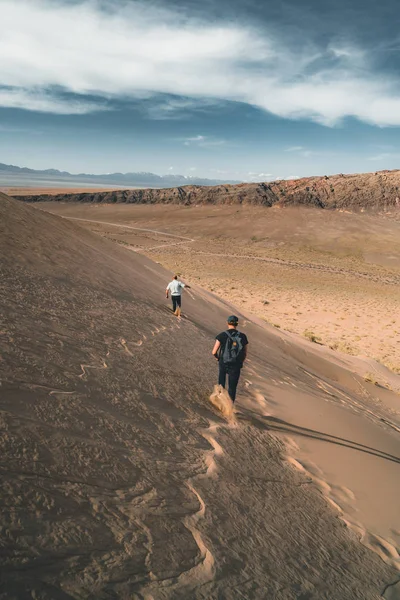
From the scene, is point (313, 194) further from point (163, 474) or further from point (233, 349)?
point (163, 474)

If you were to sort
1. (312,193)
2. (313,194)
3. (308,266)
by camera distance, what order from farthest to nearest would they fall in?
(312,193), (313,194), (308,266)

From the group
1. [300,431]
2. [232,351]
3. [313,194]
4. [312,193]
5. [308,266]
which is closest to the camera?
[232,351]

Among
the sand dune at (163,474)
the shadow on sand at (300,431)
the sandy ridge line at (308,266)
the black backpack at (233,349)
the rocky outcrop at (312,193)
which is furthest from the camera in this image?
the rocky outcrop at (312,193)

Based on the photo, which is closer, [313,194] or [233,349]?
[233,349]

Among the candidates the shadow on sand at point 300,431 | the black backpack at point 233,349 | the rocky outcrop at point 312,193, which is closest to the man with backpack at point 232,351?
the black backpack at point 233,349

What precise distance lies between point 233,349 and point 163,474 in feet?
6.52

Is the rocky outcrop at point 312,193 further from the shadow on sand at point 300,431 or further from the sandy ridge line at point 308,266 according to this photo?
the shadow on sand at point 300,431

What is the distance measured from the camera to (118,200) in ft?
316

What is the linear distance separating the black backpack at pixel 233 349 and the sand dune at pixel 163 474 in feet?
2.44

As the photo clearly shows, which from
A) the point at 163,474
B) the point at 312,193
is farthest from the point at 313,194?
the point at 163,474

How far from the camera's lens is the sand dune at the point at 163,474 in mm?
2305

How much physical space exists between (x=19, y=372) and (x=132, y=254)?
42.3 ft

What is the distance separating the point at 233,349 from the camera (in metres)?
4.88

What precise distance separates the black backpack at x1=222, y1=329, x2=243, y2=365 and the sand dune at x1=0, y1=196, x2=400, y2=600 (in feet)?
2.44
